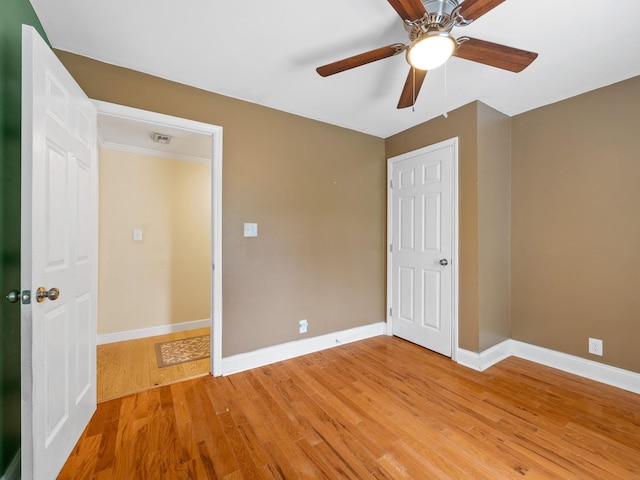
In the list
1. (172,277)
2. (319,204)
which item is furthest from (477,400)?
(172,277)

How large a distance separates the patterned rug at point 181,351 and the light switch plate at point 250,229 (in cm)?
137

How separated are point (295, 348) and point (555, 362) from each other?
2.42 meters

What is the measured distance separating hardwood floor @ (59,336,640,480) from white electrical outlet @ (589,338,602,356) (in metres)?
0.26

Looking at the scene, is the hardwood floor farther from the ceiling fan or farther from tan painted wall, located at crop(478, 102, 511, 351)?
the ceiling fan

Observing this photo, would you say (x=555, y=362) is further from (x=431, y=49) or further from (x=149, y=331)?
(x=149, y=331)

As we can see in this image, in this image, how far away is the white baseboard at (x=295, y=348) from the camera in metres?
2.47

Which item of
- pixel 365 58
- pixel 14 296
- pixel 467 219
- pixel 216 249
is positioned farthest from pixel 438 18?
pixel 14 296

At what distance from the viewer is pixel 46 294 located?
3.99 ft

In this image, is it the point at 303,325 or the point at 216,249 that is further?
the point at 303,325

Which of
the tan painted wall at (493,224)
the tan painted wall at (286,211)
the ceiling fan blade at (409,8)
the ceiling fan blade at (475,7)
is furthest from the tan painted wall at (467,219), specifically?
the ceiling fan blade at (409,8)

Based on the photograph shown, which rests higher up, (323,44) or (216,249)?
(323,44)

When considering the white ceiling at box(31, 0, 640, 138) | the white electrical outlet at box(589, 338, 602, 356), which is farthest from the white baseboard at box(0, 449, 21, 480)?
the white electrical outlet at box(589, 338, 602, 356)

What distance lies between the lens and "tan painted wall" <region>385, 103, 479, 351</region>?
2.55m

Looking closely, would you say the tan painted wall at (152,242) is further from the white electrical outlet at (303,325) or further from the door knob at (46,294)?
the door knob at (46,294)
